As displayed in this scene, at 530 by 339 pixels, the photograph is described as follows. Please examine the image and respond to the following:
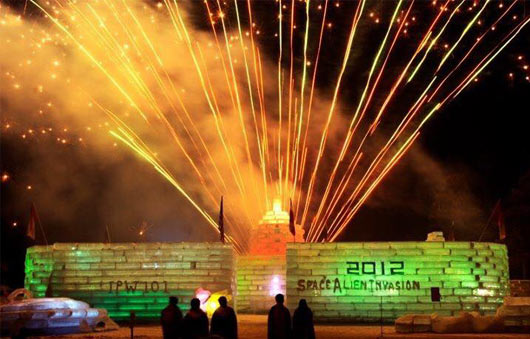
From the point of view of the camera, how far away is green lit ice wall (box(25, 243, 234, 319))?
76.1 feet

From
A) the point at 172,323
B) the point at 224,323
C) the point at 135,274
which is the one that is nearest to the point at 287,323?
the point at 224,323

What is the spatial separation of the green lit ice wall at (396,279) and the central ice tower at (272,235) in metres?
13.5

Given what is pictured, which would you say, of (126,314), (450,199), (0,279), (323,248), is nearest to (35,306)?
(126,314)

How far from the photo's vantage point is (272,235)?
1470 inches

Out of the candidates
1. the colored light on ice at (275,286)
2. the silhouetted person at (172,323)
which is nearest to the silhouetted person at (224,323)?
the silhouetted person at (172,323)

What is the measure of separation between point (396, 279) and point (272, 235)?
A: 1506cm

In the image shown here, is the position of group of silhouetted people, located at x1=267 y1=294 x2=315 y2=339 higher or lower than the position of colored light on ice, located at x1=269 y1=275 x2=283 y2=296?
lower

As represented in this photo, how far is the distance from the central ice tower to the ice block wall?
639 cm

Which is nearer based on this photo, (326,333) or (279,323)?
(279,323)

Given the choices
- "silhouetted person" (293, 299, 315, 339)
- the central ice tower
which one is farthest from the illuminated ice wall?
the central ice tower

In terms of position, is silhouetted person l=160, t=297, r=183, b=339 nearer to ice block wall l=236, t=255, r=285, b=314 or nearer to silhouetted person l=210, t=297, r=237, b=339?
silhouetted person l=210, t=297, r=237, b=339

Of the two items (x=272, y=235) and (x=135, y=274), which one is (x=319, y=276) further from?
(x=272, y=235)

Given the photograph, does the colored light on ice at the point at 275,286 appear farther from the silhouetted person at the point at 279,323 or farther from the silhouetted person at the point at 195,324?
the silhouetted person at the point at 195,324

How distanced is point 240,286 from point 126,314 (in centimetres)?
819
